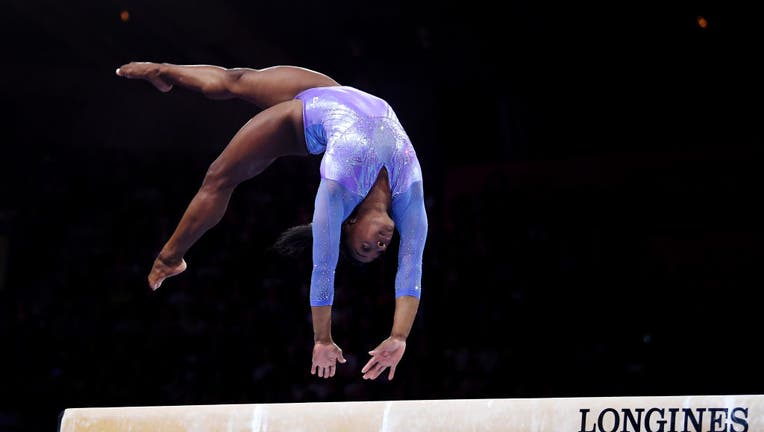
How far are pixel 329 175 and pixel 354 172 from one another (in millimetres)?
109

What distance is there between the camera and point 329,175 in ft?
12.4

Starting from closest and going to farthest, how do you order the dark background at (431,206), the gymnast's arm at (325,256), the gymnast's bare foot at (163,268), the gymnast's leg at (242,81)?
the gymnast's arm at (325,256)
the gymnast's leg at (242,81)
the gymnast's bare foot at (163,268)
the dark background at (431,206)

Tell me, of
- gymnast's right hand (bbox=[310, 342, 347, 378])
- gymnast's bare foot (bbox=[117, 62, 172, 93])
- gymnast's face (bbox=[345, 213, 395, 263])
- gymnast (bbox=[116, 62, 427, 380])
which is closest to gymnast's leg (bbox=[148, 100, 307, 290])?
gymnast (bbox=[116, 62, 427, 380])

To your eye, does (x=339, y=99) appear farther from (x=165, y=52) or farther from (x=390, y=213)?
(x=165, y=52)

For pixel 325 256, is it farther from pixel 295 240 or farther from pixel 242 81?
pixel 242 81

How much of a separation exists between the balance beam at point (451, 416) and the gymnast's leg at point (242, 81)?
1526 mm

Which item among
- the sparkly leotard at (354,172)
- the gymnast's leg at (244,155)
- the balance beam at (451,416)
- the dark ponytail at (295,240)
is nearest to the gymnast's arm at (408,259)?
the sparkly leotard at (354,172)

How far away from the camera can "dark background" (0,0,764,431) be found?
6105 millimetres

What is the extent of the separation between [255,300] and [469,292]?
1.55 meters

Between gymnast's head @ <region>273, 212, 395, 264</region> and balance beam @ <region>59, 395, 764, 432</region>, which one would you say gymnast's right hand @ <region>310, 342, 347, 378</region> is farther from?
gymnast's head @ <region>273, 212, 395, 264</region>

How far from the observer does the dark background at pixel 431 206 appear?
20.0 feet

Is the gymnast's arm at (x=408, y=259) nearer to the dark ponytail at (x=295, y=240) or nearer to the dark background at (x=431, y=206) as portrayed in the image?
the dark ponytail at (x=295, y=240)

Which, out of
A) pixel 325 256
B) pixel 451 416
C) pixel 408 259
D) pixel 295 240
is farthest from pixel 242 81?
pixel 451 416

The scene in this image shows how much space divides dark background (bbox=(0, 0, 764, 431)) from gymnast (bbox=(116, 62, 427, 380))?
182 cm
